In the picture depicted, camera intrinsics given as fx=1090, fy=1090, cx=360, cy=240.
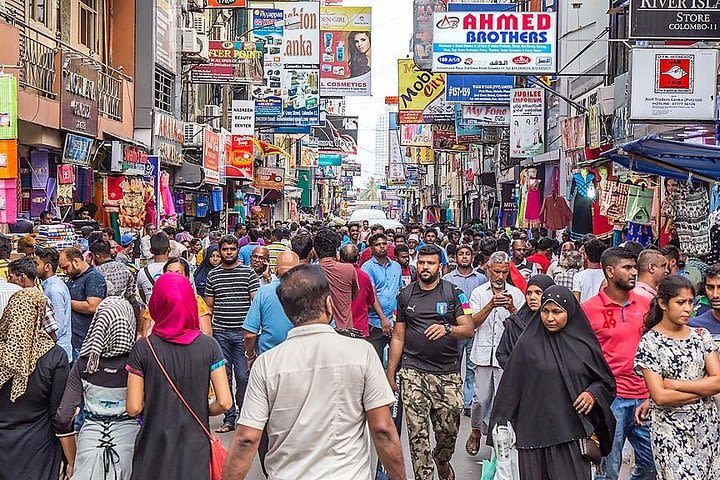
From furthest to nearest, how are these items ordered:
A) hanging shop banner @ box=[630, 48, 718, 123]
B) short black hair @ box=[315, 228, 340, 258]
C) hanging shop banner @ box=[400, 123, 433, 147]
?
1. hanging shop banner @ box=[400, 123, 433, 147]
2. hanging shop banner @ box=[630, 48, 718, 123]
3. short black hair @ box=[315, 228, 340, 258]

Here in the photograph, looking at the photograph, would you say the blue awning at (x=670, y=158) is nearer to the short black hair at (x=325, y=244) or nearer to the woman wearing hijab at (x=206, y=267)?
the short black hair at (x=325, y=244)

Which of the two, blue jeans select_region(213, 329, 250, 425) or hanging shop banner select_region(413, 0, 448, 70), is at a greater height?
hanging shop banner select_region(413, 0, 448, 70)

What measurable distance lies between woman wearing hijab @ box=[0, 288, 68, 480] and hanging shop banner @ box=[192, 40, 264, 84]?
26067 mm

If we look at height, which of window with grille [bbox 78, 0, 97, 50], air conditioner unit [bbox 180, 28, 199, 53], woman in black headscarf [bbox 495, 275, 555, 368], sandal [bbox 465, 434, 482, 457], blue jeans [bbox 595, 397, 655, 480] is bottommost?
sandal [bbox 465, 434, 482, 457]

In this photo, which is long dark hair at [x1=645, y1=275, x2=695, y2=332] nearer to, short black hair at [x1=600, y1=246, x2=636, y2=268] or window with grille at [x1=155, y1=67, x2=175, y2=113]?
short black hair at [x1=600, y1=246, x2=636, y2=268]

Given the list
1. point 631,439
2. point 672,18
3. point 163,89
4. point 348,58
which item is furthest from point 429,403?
point 348,58

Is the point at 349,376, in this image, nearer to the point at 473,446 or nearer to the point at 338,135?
the point at 473,446

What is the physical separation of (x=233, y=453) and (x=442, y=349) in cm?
372

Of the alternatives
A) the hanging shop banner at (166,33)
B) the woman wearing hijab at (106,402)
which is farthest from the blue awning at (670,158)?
the hanging shop banner at (166,33)

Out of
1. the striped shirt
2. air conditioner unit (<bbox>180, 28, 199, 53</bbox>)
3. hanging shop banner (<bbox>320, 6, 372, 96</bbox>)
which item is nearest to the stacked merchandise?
the striped shirt

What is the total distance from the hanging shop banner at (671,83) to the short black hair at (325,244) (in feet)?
22.6

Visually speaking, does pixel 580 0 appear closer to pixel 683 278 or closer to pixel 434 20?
pixel 434 20

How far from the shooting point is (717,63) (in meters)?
14.8

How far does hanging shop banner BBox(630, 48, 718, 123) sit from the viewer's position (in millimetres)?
14664
